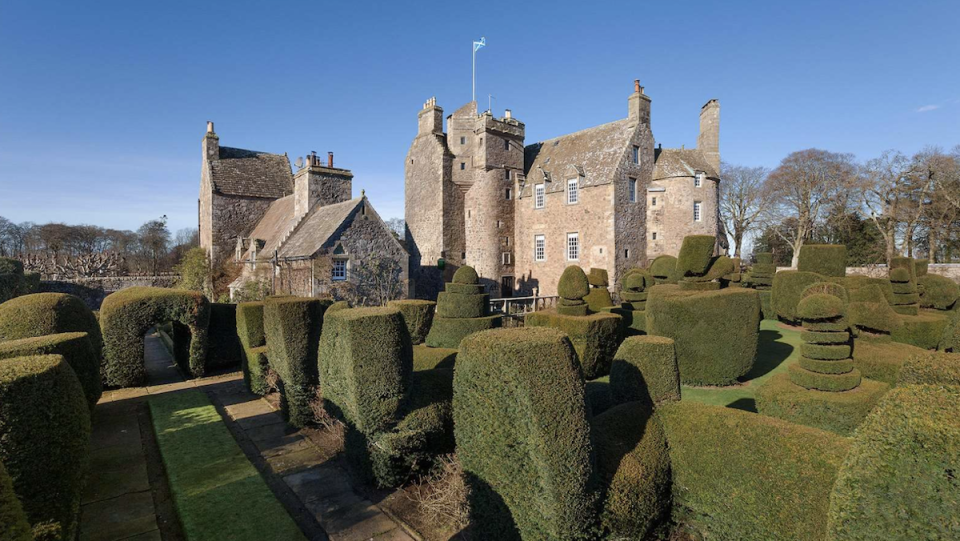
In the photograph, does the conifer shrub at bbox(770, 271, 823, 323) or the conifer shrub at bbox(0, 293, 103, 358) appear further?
the conifer shrub at bbox(770, 271, 823, 323)

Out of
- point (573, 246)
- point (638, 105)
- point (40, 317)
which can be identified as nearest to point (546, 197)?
point (573, 246)

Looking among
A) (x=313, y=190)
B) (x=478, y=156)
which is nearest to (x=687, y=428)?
(x=313, y=190)

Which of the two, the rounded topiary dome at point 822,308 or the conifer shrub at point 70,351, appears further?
the rounded topiary dome at point 822,308

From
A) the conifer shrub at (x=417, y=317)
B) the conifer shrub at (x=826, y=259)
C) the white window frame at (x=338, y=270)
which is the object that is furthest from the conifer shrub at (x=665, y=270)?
the white window frame at (x=338, y=270)

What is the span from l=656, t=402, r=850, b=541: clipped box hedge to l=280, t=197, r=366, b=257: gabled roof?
18463 millimetres

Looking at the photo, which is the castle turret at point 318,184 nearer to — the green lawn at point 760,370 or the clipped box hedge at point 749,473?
the green lawn at point 760,370

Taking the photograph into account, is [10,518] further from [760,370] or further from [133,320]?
[760,370]

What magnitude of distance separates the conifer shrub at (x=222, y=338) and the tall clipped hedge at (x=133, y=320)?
1463 millimetres

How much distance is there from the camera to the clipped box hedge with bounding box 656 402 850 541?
14.5 ft

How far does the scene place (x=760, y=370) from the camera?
13.6 metres

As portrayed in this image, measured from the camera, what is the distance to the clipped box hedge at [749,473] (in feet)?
14.5

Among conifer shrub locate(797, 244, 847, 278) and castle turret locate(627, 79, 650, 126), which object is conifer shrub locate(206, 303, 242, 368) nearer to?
conifer shrub locate(797, 244, 847, 278)

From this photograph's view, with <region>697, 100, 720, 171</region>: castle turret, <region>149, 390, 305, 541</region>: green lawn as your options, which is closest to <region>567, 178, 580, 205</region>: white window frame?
<region>697, 100, 720, 171</region>: castle turret

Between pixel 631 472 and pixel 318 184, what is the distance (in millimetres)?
25504
